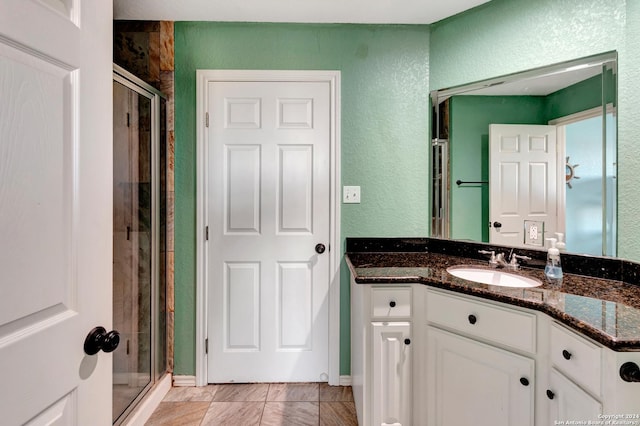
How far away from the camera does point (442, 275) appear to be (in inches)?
55.9

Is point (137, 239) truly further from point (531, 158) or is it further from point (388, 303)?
point (531, 158)

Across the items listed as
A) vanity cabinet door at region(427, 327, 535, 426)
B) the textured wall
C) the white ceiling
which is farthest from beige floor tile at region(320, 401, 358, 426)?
the white ceiling

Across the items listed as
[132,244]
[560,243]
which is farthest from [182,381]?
[560,243]

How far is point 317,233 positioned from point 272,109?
86 centimetres

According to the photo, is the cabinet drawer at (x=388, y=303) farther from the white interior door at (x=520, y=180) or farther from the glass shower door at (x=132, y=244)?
the glass shower door at (x=132, y=244)

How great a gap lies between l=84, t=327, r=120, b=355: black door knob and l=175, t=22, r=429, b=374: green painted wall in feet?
4.16

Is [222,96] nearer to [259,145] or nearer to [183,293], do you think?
[259,145]

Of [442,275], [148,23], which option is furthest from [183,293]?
[148,23]

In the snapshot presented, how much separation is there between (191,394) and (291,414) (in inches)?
26.5

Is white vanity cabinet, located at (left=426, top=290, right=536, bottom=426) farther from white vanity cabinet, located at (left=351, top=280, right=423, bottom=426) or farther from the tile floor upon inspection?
the tile floor

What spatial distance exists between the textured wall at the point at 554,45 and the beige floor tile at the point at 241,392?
205 centimetres

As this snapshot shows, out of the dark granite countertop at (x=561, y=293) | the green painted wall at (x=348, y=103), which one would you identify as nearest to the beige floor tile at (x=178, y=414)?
the green painted wall at (x=348, y=103)

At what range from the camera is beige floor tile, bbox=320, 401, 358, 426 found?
1.65 meters

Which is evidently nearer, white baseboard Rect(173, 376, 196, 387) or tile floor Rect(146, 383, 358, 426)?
tile floor Rect(146, 383, 358, 426)
